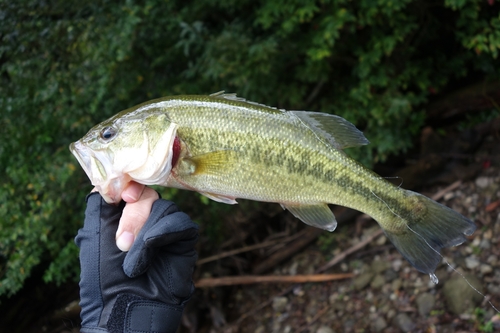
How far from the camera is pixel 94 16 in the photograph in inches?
177

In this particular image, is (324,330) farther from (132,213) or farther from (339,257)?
(132,213)

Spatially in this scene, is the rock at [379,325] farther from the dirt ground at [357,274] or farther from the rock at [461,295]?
the rock at [461,295]

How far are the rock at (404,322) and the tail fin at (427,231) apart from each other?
91.1 inches

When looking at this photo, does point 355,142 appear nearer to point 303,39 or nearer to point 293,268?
point 303,39

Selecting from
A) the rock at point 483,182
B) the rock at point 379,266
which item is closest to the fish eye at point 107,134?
the rock at point 379,266

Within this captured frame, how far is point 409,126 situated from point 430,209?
2.91 meters

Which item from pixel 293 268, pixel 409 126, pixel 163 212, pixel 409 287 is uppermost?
pixel 163 212

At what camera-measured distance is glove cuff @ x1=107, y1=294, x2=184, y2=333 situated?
6.79 feet

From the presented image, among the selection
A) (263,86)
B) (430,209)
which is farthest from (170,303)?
(263,86)

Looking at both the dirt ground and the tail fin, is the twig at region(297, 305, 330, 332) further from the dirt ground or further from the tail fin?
the tail fin

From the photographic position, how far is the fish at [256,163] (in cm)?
204

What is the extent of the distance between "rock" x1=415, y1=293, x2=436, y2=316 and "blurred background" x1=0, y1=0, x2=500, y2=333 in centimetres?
1

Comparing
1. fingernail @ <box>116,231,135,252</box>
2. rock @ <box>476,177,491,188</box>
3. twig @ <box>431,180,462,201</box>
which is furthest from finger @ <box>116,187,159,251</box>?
rock @ <box>476,177,491,188</box>

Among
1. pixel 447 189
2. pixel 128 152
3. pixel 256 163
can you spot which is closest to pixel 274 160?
pixel 256 163
